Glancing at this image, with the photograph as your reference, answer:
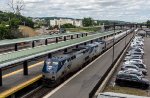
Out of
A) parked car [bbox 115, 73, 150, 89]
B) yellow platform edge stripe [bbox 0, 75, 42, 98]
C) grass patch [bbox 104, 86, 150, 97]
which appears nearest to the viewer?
yellow platform edge stripe [bbox 0, 75, 42, 98]

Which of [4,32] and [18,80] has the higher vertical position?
[4,32]

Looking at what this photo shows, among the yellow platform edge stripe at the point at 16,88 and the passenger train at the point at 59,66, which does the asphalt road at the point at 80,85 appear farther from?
the yellow platform edge stripe at the point at 16,88

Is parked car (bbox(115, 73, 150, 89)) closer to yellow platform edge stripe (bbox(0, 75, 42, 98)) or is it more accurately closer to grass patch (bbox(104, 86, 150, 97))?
grass patch (bbox(104, 86, 150, 97))

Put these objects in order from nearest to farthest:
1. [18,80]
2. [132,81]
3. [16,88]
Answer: [16,88] → [18,80] → [132,81]

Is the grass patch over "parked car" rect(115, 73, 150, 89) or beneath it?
beneath

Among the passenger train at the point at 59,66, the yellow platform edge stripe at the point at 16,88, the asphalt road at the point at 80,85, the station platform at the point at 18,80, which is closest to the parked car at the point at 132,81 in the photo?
the asphalt road at the point at 80,85

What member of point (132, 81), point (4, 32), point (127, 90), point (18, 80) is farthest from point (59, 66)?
point (4, 32)

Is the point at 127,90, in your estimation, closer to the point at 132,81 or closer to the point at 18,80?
the point at 132,81

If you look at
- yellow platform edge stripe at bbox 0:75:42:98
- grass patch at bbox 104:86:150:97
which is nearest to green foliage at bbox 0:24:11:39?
yellow platform edge stripe at bbox 0:75:42:98

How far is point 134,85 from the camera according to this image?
3553 cm

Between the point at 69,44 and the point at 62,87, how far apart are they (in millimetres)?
18912

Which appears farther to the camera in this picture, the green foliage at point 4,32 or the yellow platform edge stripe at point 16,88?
the green foliage at point 4,32

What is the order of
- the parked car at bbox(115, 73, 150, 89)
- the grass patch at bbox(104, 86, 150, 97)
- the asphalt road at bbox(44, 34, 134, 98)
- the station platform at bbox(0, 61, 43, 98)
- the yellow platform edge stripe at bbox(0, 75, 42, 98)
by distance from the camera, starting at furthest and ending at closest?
the parked car at bbox(115, 73, 150, 89) → the grass patch at bbox(104, 86, 150, 97) → the asphalt road at bbox(44, 34, 134, 98) → the station platform at bbox(0, 61, 43, 98) → the yellow platform edge stripe at bbox(0, 75, 42, 98)

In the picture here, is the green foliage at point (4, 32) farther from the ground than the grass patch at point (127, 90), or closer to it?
farther from the ground
